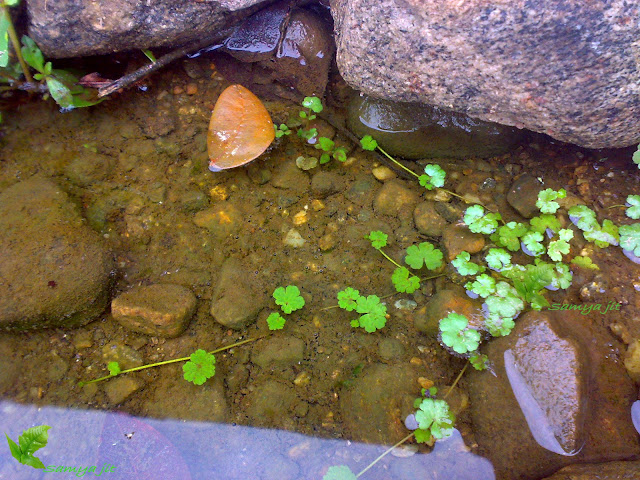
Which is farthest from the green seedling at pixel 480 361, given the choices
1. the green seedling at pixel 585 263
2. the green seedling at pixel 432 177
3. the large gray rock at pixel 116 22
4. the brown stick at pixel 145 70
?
the brown stick at pixel 145 70

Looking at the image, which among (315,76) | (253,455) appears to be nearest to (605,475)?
(253,455)

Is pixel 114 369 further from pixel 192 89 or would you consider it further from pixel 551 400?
pixel 551 400

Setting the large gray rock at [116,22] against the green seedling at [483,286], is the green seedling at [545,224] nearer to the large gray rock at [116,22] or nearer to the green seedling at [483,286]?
the green seedling at [483,286]

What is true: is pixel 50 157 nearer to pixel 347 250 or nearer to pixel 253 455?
pixel 347 250

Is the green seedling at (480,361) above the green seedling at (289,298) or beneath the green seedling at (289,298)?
above

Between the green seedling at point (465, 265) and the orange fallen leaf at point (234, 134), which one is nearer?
the green seedling at point (465, 265)

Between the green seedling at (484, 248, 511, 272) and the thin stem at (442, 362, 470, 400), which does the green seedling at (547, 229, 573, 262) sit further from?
the thin stem at (442, 362, 470, 400)
